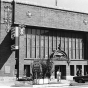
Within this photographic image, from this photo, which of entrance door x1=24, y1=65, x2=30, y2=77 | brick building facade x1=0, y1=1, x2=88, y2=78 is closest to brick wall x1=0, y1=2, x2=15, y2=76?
brick building facade x1=0, y1=1, x2=88, y2=78

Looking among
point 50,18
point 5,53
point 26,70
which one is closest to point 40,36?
point 50,18

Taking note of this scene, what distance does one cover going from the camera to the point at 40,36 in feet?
144

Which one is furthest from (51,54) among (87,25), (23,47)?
(87,25)

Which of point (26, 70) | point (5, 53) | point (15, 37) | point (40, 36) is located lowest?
point (26, 70)

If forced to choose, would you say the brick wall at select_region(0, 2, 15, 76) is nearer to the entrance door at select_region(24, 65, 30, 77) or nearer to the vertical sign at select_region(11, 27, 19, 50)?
the vertical sign at select_region(11, 27, 19, 50)

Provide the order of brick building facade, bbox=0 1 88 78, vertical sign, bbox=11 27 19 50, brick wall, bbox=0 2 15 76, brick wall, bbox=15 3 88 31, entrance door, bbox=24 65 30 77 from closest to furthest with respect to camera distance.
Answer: vertical sign, bbox=11 27 19 50
brick wall, bbox=0 2 15 76
brick building facade, bbox=0 1 88 78
brick wall, bbox=15 3 88 31
entrance door, bbox=24 65 30 77

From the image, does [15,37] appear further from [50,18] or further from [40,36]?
[50,18]

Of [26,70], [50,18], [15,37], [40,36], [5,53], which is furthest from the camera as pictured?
[40,36]

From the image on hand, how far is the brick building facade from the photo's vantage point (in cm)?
3862

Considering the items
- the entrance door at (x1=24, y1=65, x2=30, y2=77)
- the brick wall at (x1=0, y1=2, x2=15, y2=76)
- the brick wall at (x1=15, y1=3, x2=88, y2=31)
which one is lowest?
the entrance door at (x1=24, y1=65, x2=30, y2=77)

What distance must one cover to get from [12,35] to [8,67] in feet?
15.9

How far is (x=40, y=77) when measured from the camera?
1304 inches

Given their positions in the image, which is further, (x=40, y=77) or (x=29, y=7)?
(x=29, y=7)

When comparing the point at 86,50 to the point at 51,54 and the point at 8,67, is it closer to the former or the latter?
the point at 51,54
